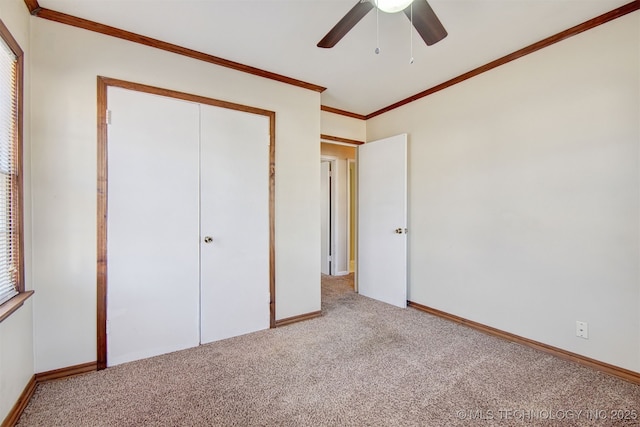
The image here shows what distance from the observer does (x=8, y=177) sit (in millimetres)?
1705

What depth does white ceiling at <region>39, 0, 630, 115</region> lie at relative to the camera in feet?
6.31

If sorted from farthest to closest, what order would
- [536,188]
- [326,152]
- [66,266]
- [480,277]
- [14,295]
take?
1. [326,152]
2. [480,277]
3. [536,188]
4. [66,266]
5. [14,295]

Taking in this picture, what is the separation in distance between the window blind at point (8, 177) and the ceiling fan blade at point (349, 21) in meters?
1.80

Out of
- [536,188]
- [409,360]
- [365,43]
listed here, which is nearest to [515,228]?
[536,188]

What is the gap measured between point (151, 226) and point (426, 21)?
2368 millimetres

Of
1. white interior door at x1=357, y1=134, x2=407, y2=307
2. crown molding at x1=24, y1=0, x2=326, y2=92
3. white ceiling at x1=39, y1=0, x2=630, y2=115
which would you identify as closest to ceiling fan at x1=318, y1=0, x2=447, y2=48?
white ceiling at x1=39, y1=0, x2=630, y2=115

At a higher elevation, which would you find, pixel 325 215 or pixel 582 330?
pixel 325 215

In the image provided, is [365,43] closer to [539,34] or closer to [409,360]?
[539,34]

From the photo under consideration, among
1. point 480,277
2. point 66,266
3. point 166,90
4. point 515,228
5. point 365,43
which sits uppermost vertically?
point 365,43

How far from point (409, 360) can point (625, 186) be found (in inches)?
76.1

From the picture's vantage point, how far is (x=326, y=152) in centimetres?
501

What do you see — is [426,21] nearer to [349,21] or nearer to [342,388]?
[349,21]

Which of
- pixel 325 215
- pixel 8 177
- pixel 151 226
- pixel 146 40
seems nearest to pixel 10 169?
pixel 8 177

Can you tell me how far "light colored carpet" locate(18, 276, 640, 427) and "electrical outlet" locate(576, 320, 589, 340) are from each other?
225mm
